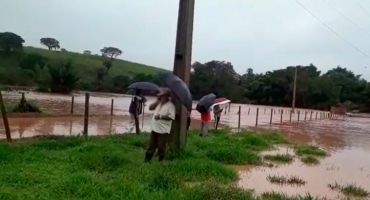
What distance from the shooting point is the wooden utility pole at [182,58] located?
9.43 m

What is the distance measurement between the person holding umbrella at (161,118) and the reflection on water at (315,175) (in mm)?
1778

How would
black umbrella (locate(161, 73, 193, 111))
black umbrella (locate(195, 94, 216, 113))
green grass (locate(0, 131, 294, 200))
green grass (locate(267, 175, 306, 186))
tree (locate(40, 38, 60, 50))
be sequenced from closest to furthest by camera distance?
green grass (locate(0, 131, 294, 200)) → black umbrella (locate(161, 73, 193, 111)) → green grass (locate(267, 175, 306, 186)) → black umbrella (locate(195, 94, 216, 113)) → tree (locate(40, 38, 60, 50))

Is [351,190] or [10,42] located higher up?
[10,42]

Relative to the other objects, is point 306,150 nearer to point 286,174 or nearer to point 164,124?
point 286,174

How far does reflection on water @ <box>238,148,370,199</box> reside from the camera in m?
7.54

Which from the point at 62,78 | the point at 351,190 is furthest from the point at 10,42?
the point at 351,190

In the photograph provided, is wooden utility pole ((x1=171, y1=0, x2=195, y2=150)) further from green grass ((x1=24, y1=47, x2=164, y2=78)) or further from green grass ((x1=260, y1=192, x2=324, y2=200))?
green grass ((x1=24, y1=47, x2=164, y2=78))

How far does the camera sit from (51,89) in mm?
49469

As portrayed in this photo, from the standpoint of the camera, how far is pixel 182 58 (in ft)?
31.0

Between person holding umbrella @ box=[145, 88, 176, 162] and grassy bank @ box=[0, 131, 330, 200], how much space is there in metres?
0.54

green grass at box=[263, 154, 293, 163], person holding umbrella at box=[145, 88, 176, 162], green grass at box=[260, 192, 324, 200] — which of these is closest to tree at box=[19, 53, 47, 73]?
green grass at box=[263, 154, 293, 163]

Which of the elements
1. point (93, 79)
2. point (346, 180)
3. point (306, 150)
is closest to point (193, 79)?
point (93, 79)

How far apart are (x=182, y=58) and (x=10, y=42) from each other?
64.6m

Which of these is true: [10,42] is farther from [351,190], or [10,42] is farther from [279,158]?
A: [351,190]
